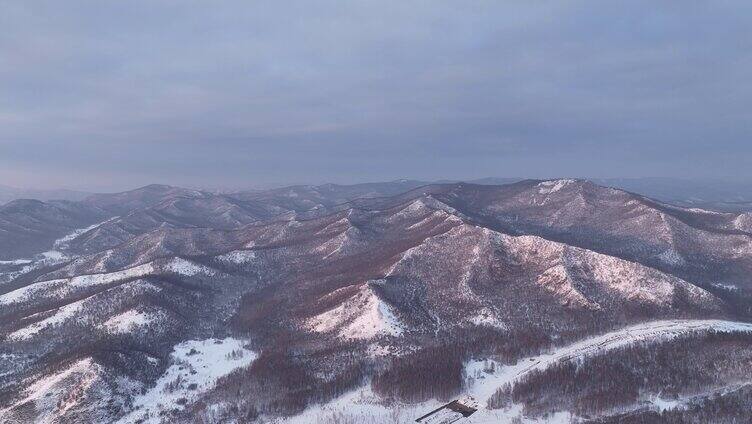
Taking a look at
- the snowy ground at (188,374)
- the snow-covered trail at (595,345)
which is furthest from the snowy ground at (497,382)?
the snowy ground at (188,374)

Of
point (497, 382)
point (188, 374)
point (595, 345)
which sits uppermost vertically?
point (595, 345)

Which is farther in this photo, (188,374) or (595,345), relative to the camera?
(595,345)

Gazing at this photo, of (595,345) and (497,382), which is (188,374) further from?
(595,345)

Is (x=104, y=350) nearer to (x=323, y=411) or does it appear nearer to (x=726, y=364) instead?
(x=323, y=411)

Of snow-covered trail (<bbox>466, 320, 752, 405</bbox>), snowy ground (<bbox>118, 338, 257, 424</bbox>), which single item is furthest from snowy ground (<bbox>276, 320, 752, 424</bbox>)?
snowy ground (<bbox>118, 338, 257, 424</bbox>)

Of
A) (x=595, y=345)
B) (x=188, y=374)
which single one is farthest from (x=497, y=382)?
(x=188, y=374)

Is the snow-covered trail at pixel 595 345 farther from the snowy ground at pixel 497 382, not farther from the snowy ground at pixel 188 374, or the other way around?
the snowy ground at pixel 188 374

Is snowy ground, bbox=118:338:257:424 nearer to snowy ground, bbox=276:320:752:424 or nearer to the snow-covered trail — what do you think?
snowy ground, bbox=276:320:752:424

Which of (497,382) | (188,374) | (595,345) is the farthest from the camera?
(595,345)
